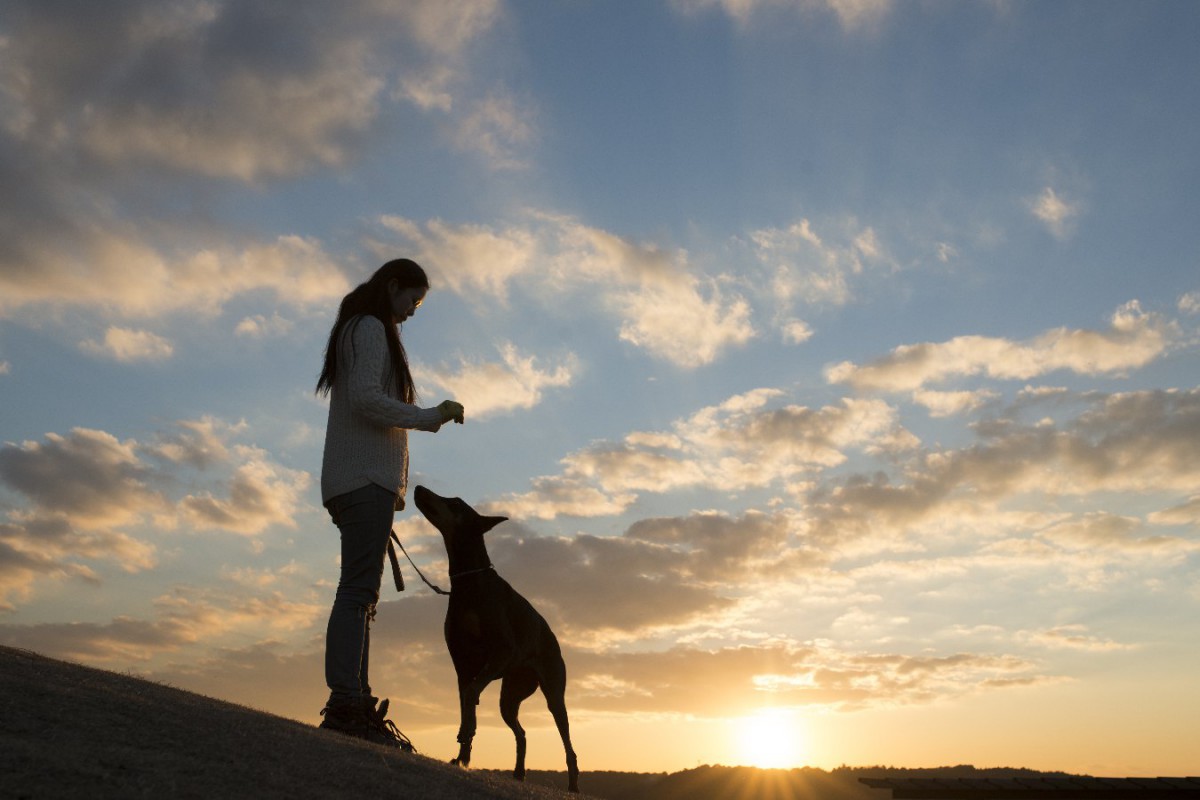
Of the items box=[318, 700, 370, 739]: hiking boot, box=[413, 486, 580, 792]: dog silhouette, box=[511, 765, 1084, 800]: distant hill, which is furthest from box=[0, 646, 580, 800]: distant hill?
box=[511, 765, 1084, 800]: distant hill

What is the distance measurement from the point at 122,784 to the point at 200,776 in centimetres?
47

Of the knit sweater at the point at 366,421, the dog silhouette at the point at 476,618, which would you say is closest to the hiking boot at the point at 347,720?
the dog silhouette at the point at 476,618

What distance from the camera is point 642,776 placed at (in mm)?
31188

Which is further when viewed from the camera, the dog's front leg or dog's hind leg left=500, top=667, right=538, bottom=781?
dog's hind leg left=500, top=667, right=538, bottom=781

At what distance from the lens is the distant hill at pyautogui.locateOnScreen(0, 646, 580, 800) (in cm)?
459

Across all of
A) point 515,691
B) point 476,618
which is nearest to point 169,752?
point 476,618

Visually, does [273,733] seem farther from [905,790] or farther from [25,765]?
[905,790]

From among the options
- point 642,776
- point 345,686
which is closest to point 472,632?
A: point 345,686

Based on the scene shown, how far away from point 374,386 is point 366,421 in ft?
1.09

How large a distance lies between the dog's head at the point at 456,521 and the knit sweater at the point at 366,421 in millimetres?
910

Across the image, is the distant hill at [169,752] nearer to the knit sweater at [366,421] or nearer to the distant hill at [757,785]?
the knit sweater at [366,421]

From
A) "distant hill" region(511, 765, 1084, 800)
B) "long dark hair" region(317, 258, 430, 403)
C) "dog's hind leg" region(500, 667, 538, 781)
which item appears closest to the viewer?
"long dark hair" region(317, 258, 430, 403)

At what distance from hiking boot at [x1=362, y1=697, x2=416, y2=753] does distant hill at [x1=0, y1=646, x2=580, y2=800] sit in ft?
1.31

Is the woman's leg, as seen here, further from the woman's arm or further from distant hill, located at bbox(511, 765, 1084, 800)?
distant hill, located at bbox(511, 765, 1084, 800)
